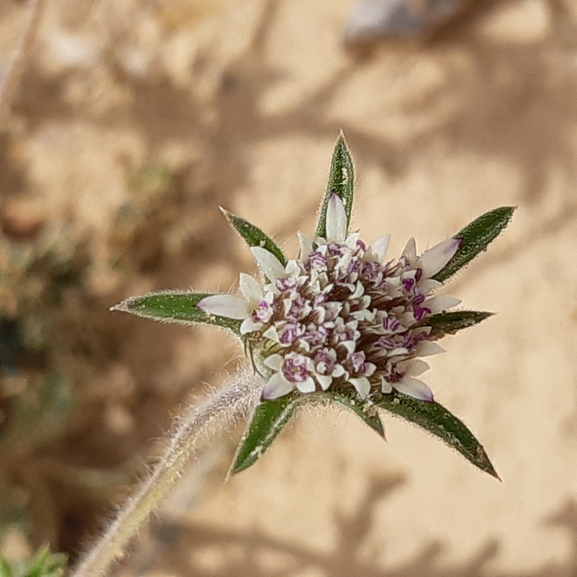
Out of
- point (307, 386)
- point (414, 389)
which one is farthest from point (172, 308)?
point (414, 389)

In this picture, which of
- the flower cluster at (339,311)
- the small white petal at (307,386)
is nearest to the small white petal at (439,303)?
the flower cluster at (339,311)

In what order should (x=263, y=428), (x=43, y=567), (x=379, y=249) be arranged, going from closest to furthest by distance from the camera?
(x=263, y=428), (x=379, y=249), (x=43, y=567)

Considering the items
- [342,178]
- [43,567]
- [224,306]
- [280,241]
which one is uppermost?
[280,241]

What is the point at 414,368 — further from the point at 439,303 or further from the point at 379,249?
the point at 379,249

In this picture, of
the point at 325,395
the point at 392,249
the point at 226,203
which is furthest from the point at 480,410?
the point at 325,395

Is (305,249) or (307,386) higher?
(305,249)

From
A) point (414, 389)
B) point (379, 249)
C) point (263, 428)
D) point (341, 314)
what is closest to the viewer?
point (263, 428)

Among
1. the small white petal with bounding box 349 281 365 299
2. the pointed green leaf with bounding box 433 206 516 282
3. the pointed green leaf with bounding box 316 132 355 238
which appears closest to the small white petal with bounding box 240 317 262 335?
the small white petal with bounding box 349 281 365 299

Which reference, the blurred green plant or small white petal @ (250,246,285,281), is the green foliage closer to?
the blurred green plant

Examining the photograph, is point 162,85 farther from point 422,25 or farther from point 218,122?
point 422,25
